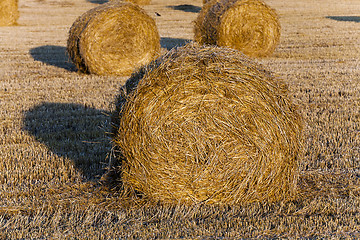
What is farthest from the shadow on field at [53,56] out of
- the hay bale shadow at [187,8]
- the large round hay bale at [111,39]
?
the hay bale shadow at [187,8]

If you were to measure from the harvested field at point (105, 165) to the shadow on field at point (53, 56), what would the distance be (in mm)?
103

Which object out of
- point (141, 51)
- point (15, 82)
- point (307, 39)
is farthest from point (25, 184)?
point (307, 39)

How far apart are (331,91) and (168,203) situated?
17.1 ft

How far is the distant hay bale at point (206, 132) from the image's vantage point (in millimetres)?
3906

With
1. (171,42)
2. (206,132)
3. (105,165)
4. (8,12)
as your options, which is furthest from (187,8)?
A: (206,132)

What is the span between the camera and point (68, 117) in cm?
672

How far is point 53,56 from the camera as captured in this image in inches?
491

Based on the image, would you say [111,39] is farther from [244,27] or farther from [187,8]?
[187,8]

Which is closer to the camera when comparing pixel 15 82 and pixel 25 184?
pixel 25 184

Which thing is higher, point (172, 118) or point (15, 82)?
point (172, 118)

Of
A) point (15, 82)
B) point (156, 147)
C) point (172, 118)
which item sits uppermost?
point (172, 118)

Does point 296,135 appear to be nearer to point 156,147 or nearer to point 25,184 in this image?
point 156,147

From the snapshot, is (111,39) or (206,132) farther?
(111,39)

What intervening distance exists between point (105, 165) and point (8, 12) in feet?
58.7
